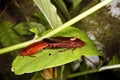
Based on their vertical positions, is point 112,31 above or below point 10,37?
below

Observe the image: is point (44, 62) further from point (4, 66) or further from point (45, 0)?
point (4, 66)

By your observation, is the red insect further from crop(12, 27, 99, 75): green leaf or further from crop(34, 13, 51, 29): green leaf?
crop(34, 13, 51, 29): green leaf

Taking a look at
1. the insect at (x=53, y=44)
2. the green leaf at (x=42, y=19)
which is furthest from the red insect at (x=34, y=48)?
the green leaf at (x=42, y=19)

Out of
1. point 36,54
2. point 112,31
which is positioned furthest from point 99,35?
point 36,54

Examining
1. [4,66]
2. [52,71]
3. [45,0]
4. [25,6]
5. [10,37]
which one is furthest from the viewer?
[25,6]

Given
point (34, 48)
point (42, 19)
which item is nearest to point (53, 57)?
point (34, 48)

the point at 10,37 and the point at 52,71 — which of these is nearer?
the point at 52,71

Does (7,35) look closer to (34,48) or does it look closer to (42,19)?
(42,19)
